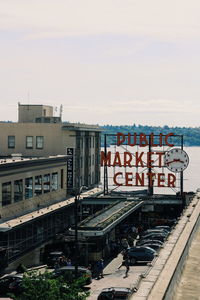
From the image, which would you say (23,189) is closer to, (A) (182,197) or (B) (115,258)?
(B) (115,258)

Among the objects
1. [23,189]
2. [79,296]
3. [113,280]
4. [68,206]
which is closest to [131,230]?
[68,206]

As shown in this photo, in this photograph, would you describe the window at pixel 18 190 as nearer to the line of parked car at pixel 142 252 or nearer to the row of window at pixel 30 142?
the line of parked car at pixel 142 252

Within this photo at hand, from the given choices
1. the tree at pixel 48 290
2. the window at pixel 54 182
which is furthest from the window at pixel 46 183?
the tree at pixel 48 290

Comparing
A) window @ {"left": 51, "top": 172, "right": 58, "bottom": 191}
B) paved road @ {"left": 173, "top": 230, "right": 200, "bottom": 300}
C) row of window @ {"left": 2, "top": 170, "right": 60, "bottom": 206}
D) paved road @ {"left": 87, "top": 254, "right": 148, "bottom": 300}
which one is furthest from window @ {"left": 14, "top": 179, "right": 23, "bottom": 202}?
paved road @ {"left": 173, "top": 230, "right": 200, "bottom": 300}

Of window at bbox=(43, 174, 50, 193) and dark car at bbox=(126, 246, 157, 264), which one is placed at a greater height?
window at bbox=(43, 174, 50, 193)

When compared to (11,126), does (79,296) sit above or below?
below

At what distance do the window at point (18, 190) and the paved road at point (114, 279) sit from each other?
1089cm

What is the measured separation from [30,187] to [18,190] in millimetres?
3583

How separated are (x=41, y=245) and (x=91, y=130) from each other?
32.2 m

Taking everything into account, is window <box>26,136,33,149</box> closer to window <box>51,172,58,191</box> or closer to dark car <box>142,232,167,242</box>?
window <box>51,172,58,191</box>

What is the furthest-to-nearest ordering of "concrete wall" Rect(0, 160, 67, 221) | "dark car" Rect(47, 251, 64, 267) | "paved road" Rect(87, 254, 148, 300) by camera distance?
1. "concrete wall" Rect(0, 160, 67, 221)
2. "dark car" Rect(47, 251, 64, 267)
3. "paved road" Rect(87, 254, 148, 300)

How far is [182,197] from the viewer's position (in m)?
84.5

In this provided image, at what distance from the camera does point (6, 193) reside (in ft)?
192

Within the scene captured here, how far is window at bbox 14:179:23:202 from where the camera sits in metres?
60.8
